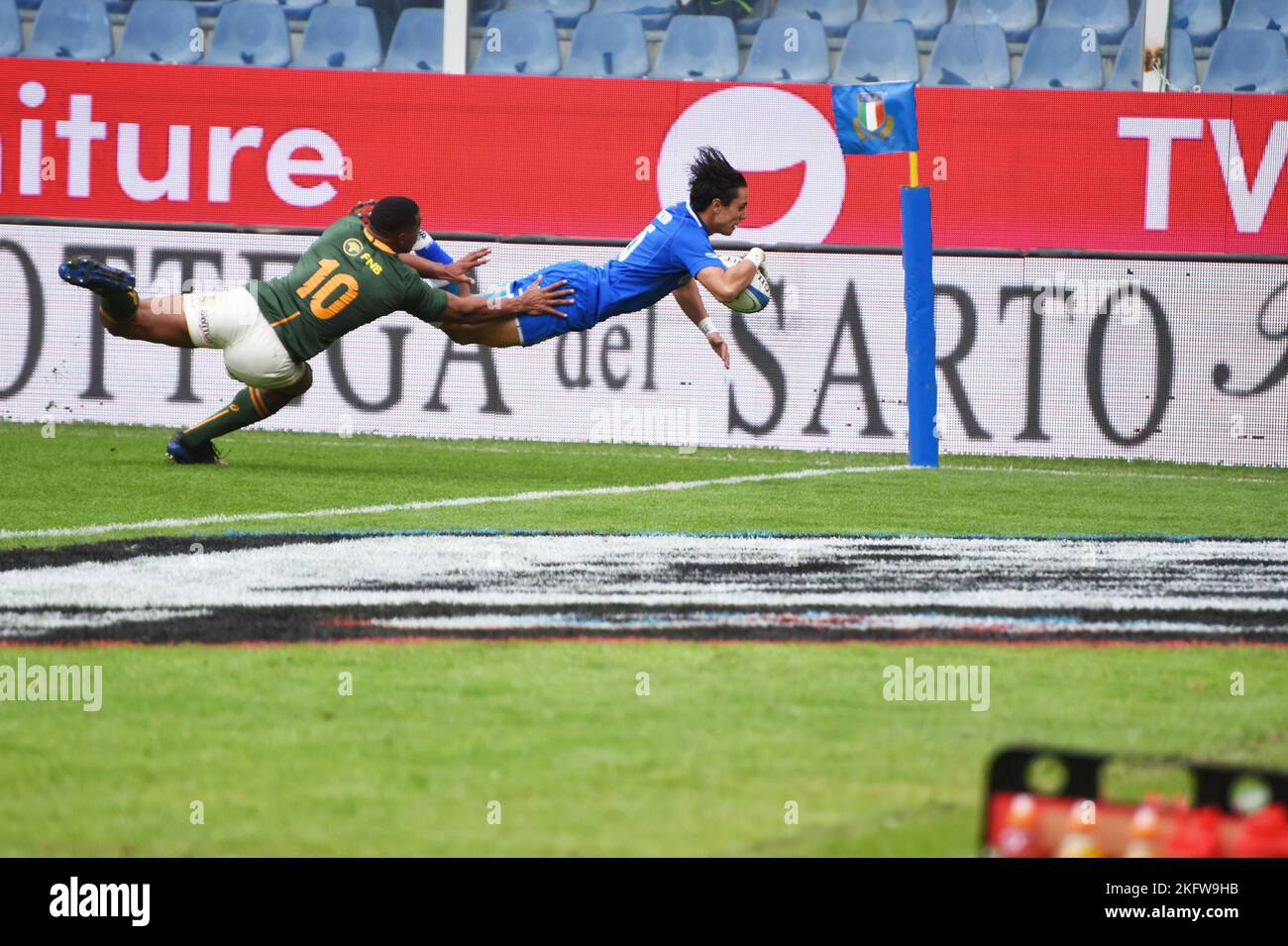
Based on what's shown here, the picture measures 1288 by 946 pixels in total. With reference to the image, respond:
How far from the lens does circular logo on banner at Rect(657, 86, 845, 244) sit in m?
15.7

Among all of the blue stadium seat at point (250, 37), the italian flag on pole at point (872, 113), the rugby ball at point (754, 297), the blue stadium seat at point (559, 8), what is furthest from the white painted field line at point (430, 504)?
the blue stadium seat at point (250, 37)

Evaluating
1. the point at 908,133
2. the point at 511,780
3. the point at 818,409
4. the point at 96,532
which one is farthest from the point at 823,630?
the point at 818,409

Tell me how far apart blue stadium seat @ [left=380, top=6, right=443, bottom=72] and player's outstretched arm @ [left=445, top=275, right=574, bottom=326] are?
22.6ft

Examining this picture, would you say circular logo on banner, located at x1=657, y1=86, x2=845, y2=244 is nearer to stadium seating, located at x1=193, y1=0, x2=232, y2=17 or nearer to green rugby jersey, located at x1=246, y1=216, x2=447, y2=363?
stadium seating, located at x1=193, y1=0, x2=232, y2=17

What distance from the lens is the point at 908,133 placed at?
12578 mm

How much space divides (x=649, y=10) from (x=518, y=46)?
1.46m

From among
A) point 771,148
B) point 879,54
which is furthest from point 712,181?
point 879,54

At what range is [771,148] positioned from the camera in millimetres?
15750

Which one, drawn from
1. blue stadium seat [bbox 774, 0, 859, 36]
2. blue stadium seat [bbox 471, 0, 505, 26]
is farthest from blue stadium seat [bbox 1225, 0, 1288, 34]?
blue stadium seat [bbox 471, 0, 505, 26]

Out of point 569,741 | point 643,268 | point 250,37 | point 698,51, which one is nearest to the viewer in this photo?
point 569,741

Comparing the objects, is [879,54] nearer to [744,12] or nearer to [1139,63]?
[744,12]

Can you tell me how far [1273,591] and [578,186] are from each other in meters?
9.92

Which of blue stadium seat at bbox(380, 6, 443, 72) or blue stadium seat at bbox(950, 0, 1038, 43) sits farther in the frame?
blue stadium seat at bbox(950, 0, 1038, 43)

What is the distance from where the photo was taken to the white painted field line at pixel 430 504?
7.89m
